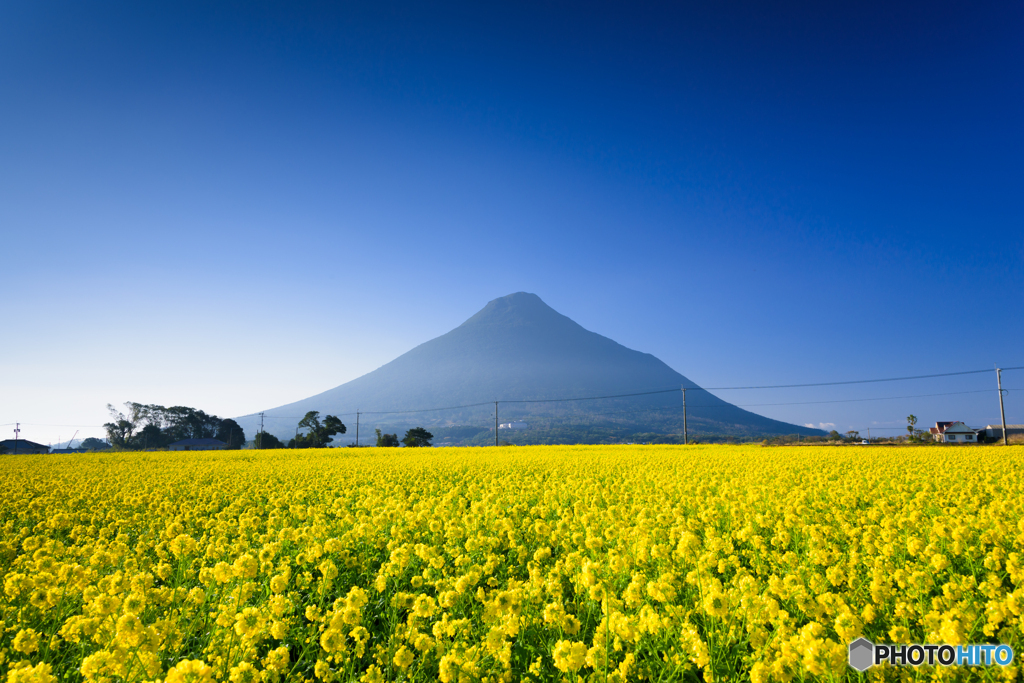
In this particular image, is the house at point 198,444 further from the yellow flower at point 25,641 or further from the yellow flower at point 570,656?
the yellow flower at point 570,656

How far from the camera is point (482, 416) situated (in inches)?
7633

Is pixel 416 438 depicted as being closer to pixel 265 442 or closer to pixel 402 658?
pixel 265 442

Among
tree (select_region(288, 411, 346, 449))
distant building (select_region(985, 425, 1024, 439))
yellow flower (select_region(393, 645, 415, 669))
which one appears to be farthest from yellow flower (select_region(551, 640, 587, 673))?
distant building (select_region(985, 425, 1024, 439))

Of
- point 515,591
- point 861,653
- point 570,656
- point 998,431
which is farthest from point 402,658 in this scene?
point 998,431

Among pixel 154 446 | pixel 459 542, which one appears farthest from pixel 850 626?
pixel 154 446

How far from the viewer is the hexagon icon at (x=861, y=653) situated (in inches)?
115

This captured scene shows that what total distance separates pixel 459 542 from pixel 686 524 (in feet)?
9.95

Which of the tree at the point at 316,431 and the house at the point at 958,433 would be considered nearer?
the tree at the point at 316,431

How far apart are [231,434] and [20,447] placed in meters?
27.0

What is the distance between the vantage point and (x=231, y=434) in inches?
2832

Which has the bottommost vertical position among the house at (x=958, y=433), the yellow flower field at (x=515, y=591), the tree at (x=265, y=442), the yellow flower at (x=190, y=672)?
the house at (x=958, y=433)

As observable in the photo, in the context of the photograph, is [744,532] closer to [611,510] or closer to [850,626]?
[611,510]

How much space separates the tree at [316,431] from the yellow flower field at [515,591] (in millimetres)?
54004

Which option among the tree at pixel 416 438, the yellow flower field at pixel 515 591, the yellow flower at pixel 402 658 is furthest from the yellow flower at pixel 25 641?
the tree at pixel 416 438
